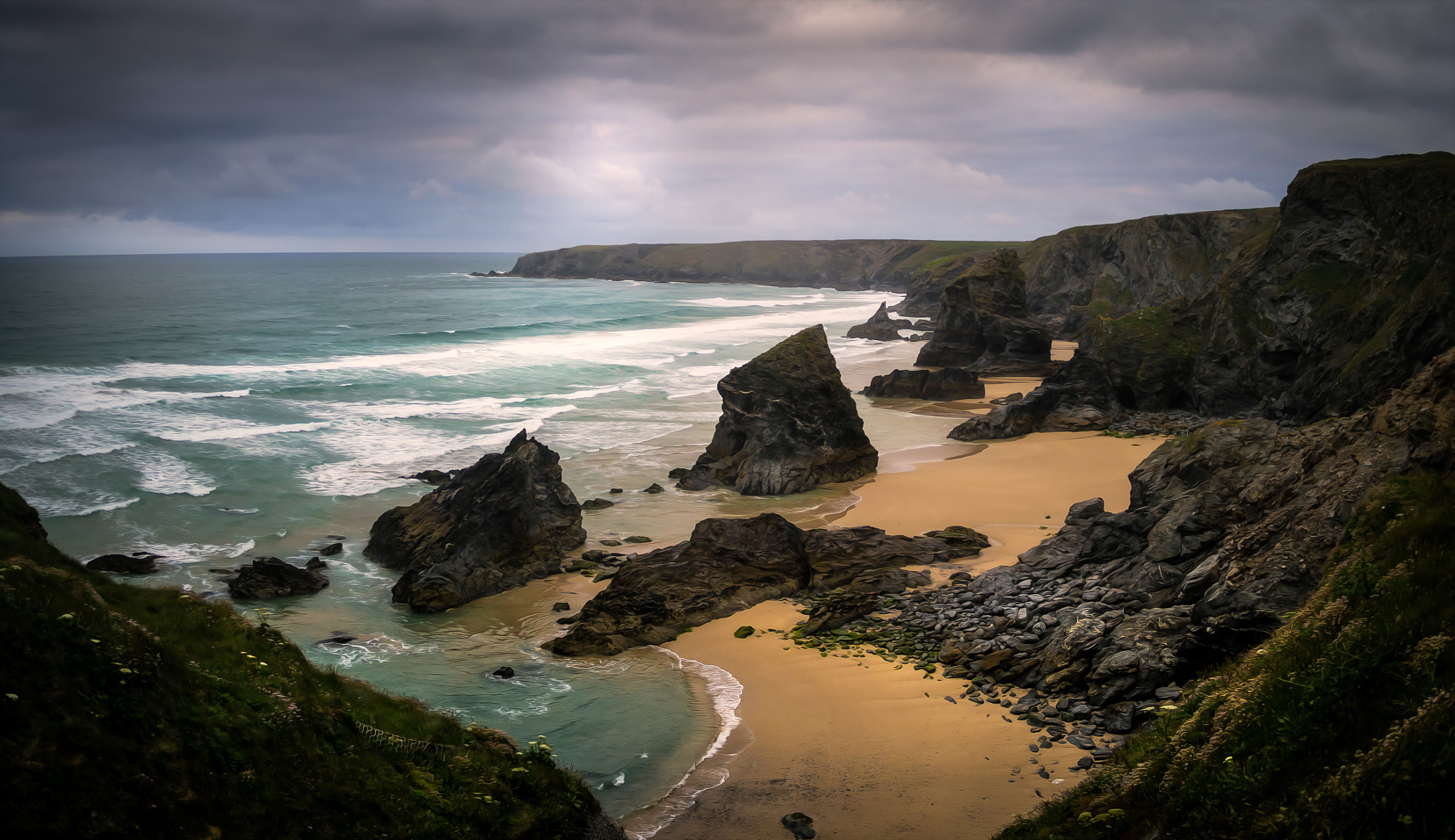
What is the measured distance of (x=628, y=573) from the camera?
1795 cm

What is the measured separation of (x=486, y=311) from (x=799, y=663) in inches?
3745

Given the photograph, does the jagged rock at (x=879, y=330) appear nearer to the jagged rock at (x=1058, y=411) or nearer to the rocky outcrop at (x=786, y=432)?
the jagged rock at (x=1058, y=411)

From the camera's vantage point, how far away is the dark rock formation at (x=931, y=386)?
144 ft

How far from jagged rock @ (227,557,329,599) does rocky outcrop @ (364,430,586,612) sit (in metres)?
2.11

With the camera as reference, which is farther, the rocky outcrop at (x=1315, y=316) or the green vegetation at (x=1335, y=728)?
the rocky outcrop at (x=1315, y=316)

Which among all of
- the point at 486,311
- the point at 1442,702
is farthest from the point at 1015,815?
the point at 486,311

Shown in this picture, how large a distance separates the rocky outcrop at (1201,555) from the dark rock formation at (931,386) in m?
26.5

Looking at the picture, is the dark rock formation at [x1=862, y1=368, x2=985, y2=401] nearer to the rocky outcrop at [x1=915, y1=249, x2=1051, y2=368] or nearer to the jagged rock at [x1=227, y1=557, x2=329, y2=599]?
the rocky outcrop at [x1=915, y1=249, x2=1051, y2=368]

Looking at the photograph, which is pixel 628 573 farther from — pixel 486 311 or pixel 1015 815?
pixel 486 311

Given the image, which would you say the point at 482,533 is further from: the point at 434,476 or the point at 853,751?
the point at 853,751

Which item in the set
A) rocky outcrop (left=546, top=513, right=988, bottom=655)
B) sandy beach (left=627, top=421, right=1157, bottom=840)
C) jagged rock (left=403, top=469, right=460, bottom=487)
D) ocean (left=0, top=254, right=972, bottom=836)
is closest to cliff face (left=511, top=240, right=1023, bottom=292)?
ocean (left=0, top=254, right=972, bottom=836)

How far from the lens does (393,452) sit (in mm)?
33781

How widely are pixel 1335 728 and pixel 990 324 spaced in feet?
164

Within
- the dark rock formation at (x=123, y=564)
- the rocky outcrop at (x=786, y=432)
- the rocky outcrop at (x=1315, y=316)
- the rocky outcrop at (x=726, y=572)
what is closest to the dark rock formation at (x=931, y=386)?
the rocky outcrop at (x=1315, y=316)
